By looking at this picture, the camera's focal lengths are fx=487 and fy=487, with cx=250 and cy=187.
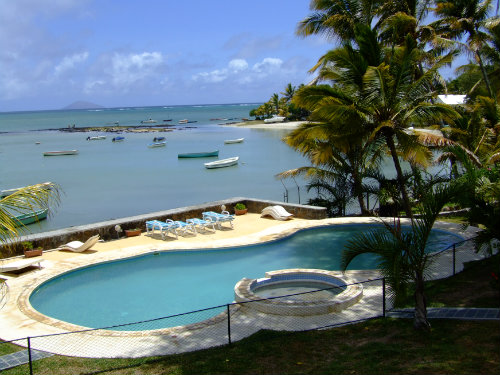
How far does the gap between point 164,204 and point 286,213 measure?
46.6ft

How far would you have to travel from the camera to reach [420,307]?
7.60m

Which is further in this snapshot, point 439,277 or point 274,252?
point 274,252

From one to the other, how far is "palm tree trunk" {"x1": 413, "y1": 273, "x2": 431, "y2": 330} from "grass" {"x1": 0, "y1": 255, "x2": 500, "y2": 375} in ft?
0.48

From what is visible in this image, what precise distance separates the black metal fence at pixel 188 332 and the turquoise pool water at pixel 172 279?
1025 mm

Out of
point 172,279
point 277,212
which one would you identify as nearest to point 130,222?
point 172,279

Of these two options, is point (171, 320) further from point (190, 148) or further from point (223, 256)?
point (190, 148)

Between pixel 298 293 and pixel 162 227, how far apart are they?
745 centimetres

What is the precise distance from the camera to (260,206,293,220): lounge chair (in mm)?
18938

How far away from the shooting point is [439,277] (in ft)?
36.8

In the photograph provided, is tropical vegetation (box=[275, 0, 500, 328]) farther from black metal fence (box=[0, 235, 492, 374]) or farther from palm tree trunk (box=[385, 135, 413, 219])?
black metal fence (box=[0, 235, 492, 374])

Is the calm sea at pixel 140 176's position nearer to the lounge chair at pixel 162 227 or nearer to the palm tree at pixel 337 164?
the palm tree at pixel 337 164

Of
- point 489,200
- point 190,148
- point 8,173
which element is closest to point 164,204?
point 489,200

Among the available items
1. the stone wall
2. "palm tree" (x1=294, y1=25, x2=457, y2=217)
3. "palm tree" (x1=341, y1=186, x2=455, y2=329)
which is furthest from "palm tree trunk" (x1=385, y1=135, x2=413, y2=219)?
the stone wall

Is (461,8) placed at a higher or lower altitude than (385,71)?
higher
